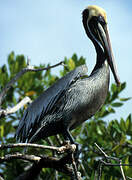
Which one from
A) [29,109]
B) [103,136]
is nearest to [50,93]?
[29,109]

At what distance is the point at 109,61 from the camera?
3.41 meters

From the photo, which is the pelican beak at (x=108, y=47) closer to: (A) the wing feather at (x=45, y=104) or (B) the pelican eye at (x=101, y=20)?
(B) the pelican eye at (x=101, y=20)

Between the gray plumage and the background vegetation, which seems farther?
the background vegetation

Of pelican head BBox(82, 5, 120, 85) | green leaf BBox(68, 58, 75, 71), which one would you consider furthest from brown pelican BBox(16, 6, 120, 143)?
green leaf BBox(68, 58, 75, 71)

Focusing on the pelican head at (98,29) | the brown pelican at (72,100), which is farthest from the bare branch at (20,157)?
the pelican head at (98,29)

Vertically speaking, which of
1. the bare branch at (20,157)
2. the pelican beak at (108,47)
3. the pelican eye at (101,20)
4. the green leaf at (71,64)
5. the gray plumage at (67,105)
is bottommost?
the bare branch at (20,157)

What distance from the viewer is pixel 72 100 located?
3.13 meters

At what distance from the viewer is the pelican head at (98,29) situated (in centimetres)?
350

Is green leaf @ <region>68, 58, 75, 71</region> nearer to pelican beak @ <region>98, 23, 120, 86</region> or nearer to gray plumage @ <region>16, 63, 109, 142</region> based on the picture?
pelican beak @ <region>98, 23, 120, 86</region>

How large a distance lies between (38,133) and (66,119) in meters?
0.28

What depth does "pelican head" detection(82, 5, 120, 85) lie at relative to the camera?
350cm

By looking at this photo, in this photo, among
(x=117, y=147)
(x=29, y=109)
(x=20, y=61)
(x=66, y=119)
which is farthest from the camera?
(x=20, y=61)

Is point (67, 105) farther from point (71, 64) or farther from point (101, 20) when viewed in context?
point (71, 64)

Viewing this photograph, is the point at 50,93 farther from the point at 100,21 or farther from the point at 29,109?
the point at 100,21
